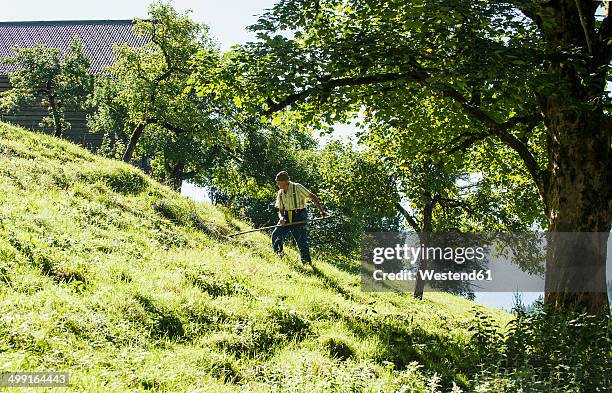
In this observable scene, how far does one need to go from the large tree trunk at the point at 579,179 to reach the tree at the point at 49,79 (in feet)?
84.4

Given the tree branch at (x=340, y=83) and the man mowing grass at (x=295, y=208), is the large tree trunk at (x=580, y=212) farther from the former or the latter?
the man mowing grass at (x=295, y=208)

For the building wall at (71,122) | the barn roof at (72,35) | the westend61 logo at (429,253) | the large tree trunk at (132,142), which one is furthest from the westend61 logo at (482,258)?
the barn roof at (72,35)

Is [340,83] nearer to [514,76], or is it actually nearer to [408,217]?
[514,76]

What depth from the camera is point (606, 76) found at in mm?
9164

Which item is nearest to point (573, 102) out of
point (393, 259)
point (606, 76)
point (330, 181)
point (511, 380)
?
point (606, 76)

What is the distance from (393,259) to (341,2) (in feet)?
96.1

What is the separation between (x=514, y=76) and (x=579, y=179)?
2235mm

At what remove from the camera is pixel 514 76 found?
8.89 m

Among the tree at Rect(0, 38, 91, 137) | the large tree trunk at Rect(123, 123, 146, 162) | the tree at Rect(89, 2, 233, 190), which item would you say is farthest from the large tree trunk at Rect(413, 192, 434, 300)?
the tree at Rect(0, 38, 91, 137)

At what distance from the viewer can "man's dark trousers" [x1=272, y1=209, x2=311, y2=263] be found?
14078mm

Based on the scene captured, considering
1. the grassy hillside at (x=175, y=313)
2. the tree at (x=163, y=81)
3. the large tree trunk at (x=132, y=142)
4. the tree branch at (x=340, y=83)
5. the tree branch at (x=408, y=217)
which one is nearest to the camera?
the grassy hillside at (x=175, y=313)

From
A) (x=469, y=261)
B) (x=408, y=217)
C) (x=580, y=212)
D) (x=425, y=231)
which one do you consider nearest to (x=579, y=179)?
(x=580, y=212)

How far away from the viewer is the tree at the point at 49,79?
28062 millimetres

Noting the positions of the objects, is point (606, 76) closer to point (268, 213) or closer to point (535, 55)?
point (535, 55)
